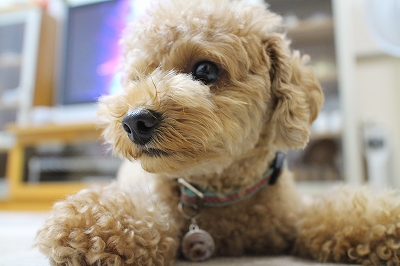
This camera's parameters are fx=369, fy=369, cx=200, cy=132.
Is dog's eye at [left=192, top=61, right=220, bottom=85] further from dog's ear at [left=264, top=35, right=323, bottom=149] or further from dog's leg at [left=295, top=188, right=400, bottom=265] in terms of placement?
dog's leg at [left=295, top=188, right=400, bottom=265]

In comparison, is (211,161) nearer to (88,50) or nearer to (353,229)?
(353,229)

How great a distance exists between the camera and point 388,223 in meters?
0.75

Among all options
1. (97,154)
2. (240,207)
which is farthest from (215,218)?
(97,154)

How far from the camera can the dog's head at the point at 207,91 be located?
0.72m

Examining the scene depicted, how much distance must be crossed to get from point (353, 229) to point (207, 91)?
424mm

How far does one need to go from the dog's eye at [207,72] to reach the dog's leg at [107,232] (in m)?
0.30

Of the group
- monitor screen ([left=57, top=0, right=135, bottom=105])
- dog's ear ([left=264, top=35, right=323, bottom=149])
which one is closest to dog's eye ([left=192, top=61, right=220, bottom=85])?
dog's ear ([left=264, top=35, right=323, bottom=149])

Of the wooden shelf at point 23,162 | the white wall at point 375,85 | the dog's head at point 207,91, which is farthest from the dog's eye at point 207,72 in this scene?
the wooden shelf at point 23,162

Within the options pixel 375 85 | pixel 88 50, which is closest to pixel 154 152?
pixel 375 85

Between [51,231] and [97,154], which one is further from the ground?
[97,154]

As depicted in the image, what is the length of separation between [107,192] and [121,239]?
0.16m

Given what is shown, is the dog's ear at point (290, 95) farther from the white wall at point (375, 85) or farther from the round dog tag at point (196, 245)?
the white wall at point (375, 85)

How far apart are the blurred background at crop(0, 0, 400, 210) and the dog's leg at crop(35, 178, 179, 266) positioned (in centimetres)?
160

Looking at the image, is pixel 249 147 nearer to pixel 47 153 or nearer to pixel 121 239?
pixel 121 239
